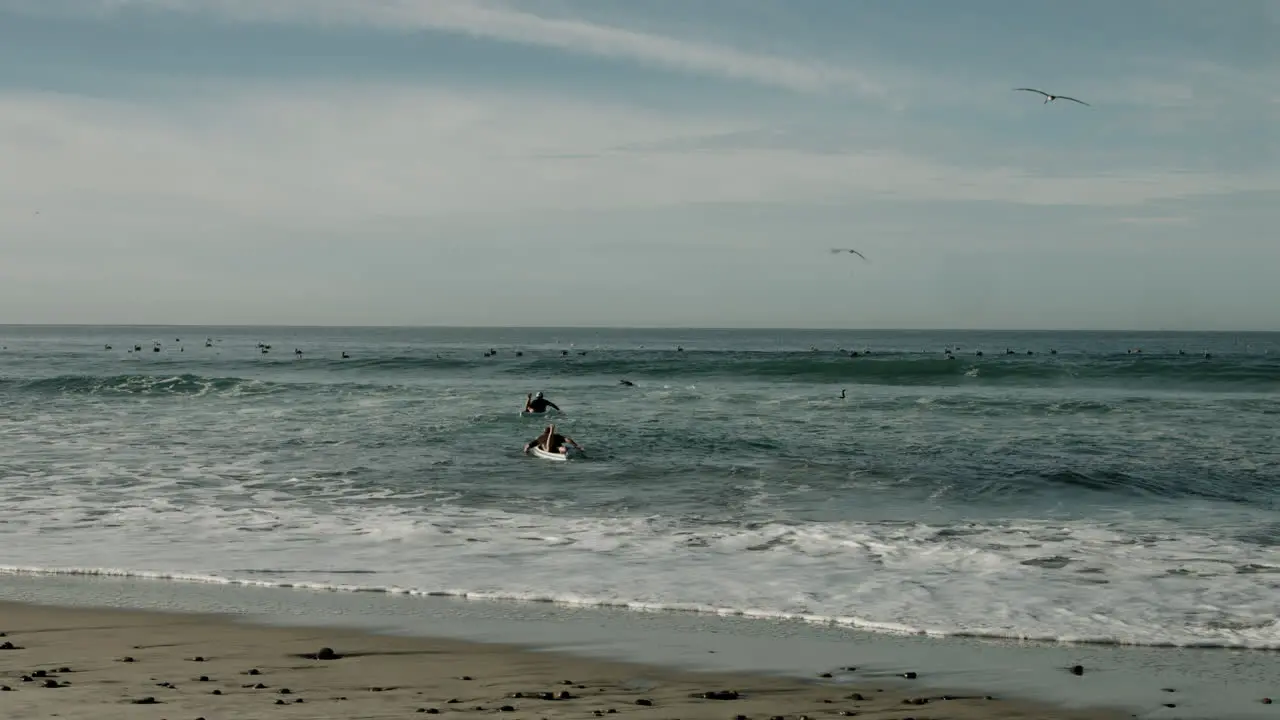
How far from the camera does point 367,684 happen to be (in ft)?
25.3

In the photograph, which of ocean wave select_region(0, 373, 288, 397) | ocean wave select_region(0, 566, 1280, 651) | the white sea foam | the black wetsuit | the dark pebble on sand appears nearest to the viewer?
the dark pebble on sand

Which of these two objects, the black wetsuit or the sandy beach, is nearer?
the sandy beach

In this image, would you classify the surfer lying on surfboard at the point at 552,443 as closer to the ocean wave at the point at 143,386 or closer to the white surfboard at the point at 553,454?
the white surfboard at the point at 553,454

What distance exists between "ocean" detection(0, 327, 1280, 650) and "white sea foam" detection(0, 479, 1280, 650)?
5 centimetres

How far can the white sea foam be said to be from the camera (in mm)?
10078

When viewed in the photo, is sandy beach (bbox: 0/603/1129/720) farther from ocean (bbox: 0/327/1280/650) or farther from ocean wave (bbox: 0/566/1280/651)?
ocean (bbox: 0/327/1280/650)

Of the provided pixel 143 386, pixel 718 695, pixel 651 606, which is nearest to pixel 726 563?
pixel 651 606

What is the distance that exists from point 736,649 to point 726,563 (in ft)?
11.1

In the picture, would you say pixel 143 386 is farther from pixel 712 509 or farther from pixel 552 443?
pixel 712 509

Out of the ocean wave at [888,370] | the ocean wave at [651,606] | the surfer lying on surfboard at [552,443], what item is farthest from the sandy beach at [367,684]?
the ocean wave at [888,370]

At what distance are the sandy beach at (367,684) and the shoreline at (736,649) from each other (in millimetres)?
88

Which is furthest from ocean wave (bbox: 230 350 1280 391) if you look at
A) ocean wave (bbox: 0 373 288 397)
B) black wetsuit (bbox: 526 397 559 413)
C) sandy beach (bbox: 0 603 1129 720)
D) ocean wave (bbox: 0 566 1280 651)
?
sandy beach (bbox: 0 603 1129 720)

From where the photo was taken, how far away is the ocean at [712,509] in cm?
1083

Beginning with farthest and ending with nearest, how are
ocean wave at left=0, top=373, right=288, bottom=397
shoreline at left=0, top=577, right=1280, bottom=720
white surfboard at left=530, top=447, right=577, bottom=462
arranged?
1. ocean wave at left=0, top=373, right=288, bottom=397
2. white surfboard at left=530, top=447, right=577, bottom=462
3. shoreline at left=0, top=577, right=1280, bottom=720
